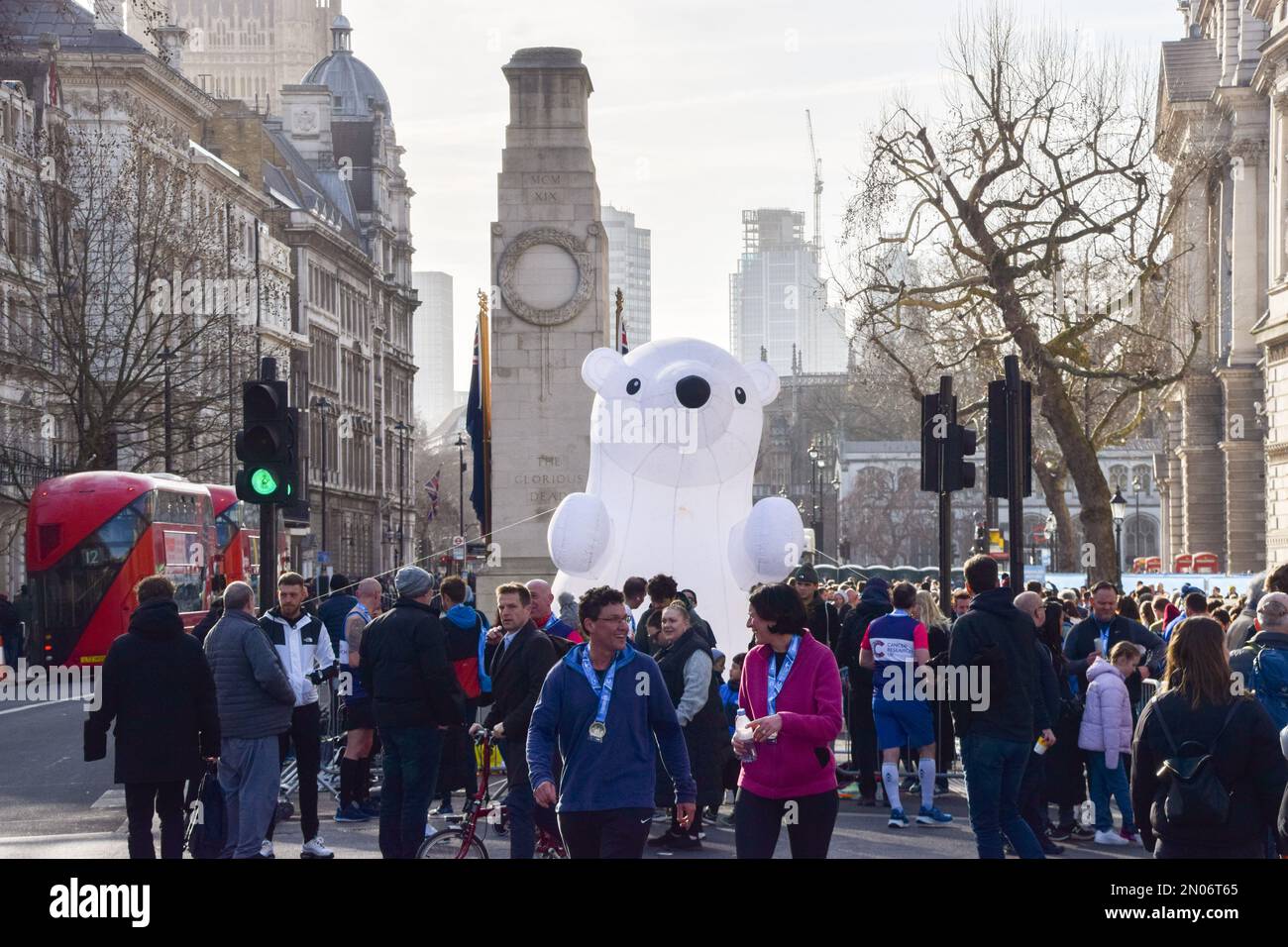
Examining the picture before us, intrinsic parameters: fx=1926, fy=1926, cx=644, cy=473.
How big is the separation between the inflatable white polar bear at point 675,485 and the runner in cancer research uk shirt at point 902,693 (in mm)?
3514

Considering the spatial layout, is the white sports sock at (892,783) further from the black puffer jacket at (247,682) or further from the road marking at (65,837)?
the road marking at (65,837)

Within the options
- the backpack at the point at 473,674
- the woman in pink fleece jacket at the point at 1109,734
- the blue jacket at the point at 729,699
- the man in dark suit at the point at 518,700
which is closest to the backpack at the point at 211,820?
the man in dark suit at the point at 518,700

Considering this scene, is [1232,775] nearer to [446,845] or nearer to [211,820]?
[446,845]

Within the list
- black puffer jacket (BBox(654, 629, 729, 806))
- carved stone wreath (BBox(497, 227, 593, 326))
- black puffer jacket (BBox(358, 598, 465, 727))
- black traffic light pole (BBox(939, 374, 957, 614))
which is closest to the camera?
black puffer jacket (BBox(358, 598, 465, 727))

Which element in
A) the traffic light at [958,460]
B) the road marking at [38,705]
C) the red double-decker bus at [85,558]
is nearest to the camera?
the traffic light at [958,460]

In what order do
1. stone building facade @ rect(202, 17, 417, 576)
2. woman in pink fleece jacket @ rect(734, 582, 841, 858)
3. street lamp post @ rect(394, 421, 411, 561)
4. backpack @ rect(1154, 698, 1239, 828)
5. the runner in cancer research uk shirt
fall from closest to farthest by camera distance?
backpack @ rect(1154, 698, 1239, 828) → woman in pink fleece jacket @ rect(734, 582, 841, 858) → the runner in cancer research uk shirt → street lamp post @ rect(394, 421, 411, 561) → stone building facade @ rect(202, 17, 417, 576)

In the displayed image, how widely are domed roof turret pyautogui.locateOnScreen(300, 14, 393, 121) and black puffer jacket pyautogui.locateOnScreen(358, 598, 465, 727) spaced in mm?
98553

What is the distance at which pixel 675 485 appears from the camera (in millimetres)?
18828

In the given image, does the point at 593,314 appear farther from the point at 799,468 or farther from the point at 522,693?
the point at 799,468

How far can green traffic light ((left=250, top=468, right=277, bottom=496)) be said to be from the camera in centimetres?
1351

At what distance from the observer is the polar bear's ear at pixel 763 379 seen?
63.1 ft

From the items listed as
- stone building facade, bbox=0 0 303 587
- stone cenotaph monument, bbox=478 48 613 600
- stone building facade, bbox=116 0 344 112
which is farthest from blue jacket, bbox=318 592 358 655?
stone building facade, bbox=116 0 344 112

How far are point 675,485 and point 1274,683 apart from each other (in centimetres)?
915

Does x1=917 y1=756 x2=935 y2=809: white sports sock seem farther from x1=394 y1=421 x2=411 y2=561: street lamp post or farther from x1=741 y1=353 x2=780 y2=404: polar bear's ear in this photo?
x1=394 y1=421 x2=411 y2=561: street lamp post
